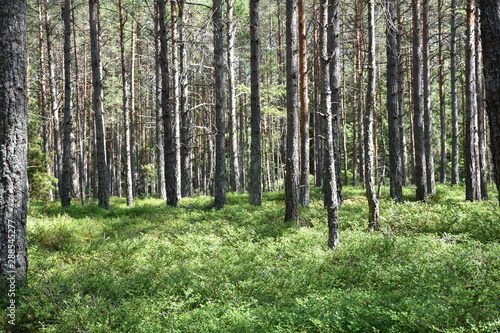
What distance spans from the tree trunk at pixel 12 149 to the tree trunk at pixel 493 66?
6.29m

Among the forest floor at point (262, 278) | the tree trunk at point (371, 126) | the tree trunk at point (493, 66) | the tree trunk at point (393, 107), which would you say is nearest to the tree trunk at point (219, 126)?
the forest floor at point (262, 278)

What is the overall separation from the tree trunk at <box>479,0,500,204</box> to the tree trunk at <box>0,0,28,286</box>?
629 cm

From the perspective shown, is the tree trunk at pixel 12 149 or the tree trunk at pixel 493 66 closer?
the tree trunk at pixel 493 66

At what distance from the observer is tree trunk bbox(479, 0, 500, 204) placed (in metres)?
3.79

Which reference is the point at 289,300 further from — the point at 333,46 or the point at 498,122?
the point at 333,46

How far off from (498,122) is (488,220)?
16.6 ft

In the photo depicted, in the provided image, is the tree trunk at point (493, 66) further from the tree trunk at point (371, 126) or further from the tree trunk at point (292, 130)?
the tree trunk at point (292, 130)

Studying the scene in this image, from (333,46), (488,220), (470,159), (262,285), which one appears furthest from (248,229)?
(470,159)

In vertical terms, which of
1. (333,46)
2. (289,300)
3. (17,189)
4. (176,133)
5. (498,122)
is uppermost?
(333,46)

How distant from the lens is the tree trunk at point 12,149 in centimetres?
459

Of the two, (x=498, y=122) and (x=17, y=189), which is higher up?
(x=498, y=122)

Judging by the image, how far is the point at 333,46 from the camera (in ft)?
33.6

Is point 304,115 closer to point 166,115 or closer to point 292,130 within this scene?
point 292,130

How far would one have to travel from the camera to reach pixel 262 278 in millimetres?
5121
